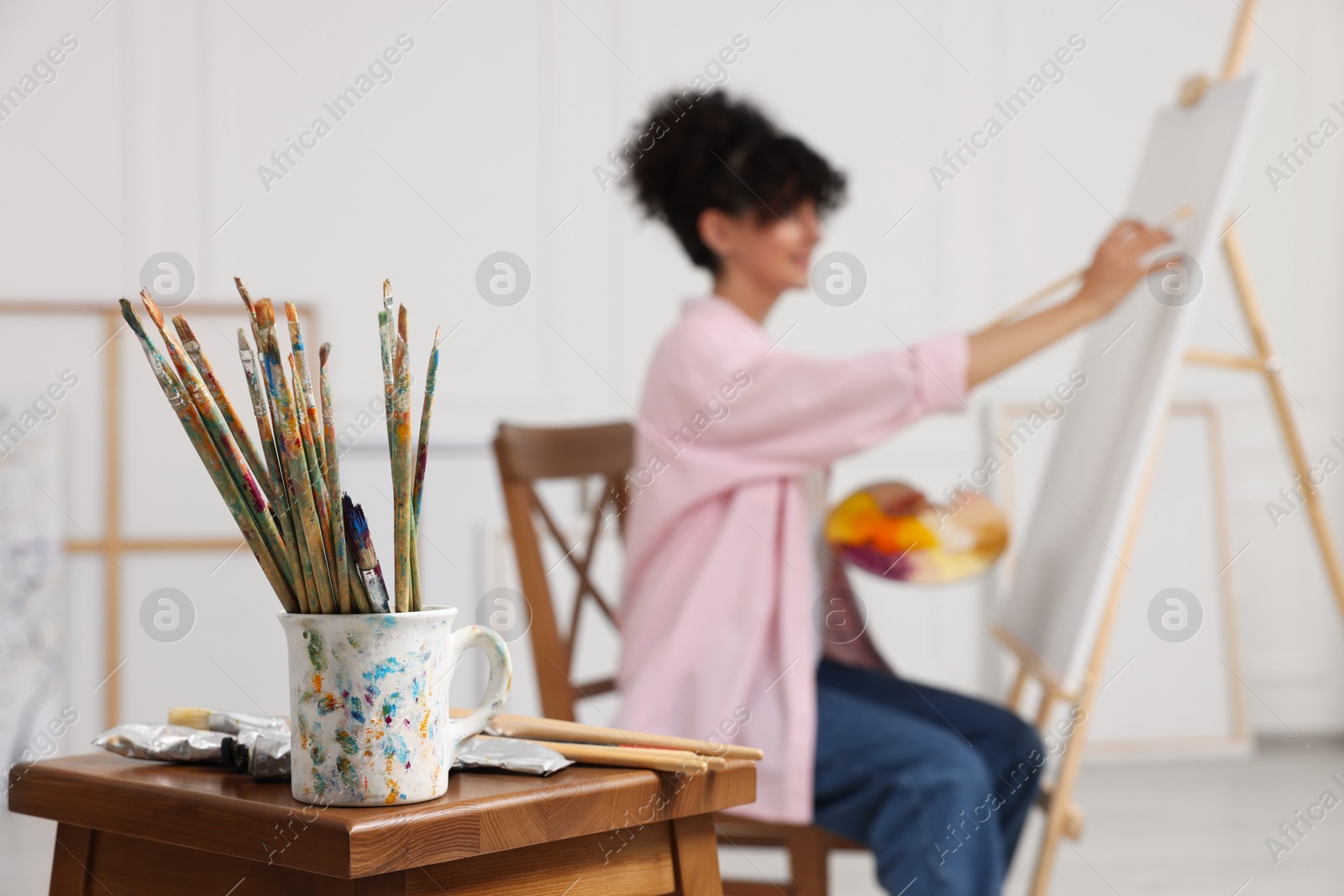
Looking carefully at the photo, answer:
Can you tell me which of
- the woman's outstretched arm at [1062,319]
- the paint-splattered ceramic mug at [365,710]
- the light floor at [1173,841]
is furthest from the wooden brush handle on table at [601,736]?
the light floor at [1173,841]

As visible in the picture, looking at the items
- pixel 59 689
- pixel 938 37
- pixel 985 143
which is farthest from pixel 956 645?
pixel 59 689

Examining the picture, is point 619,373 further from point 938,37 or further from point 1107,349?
point 1107,349

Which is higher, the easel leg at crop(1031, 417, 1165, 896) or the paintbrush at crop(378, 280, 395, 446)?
the paintbrush at crop(378, 280, 395, 446)

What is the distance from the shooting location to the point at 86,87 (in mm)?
2842

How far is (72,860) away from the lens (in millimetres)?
738

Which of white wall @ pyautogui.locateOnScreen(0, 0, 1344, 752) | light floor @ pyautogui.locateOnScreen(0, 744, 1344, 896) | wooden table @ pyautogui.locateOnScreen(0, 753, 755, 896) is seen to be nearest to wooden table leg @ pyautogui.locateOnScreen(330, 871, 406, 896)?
wooden table @ pyautogui.locateOnScreen(0, 753, 755, 896)

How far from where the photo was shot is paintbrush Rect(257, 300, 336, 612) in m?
0.65

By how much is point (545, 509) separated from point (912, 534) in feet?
1.59

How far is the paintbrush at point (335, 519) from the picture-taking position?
66 centimetres

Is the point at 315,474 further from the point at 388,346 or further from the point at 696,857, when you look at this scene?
the point at 696,857

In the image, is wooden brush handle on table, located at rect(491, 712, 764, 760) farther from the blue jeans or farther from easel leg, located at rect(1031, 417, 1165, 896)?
easel leg, located at rect(1031, 417, 1165, 896)

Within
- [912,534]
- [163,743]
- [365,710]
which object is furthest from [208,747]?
[912,534]

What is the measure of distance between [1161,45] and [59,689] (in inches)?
123

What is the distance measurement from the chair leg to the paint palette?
1.13ft
